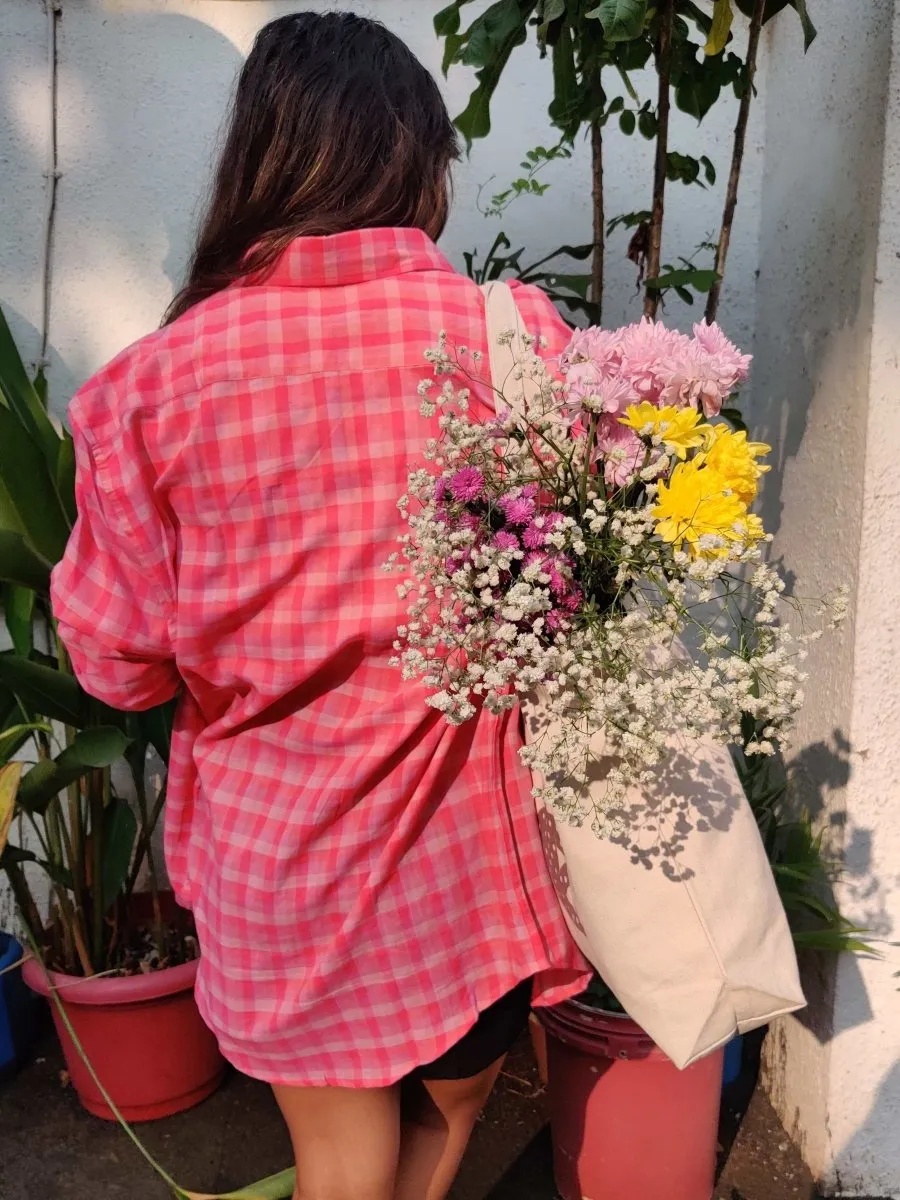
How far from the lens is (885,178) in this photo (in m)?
1.59

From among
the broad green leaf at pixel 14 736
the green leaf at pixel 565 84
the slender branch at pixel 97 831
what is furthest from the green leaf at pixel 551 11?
the slender branch at pixel 97 831

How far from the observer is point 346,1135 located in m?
1.19

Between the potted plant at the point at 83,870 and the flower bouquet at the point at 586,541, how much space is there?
101cm

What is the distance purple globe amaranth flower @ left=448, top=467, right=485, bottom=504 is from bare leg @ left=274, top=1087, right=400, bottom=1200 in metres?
0.72

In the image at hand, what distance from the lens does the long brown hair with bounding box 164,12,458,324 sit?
1078mm

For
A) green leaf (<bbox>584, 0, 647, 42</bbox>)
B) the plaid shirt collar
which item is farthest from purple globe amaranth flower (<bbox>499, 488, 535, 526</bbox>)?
green leaf (<bbox>584, 0, 647, 42</bbox>)

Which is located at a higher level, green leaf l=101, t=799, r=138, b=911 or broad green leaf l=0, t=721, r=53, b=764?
broad green leaf l=0, t=721, r=53, b=764

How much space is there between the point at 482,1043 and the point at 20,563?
1.11 m

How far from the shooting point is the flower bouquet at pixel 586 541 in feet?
3.12

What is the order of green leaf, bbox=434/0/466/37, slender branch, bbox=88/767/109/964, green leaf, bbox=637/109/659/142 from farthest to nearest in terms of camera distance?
slender branch, bbox=88/767/109/964 → green leaf, bbox=637/109/659/142 → green leaf, bbox=434/0/466/37

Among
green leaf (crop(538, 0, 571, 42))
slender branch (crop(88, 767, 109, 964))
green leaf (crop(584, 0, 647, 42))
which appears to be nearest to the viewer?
green leaf (crop(584, 0, 647, 42))

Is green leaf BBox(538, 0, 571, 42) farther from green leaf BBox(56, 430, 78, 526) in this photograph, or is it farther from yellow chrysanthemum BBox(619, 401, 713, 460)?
green leaf BBox(56, 430, 78, 526)

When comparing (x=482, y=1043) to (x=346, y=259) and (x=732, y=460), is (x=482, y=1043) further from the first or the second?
(x=346, y=259)

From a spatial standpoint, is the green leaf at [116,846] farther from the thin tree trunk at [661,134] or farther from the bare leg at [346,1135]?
the thin tree trunk at [661,134]
